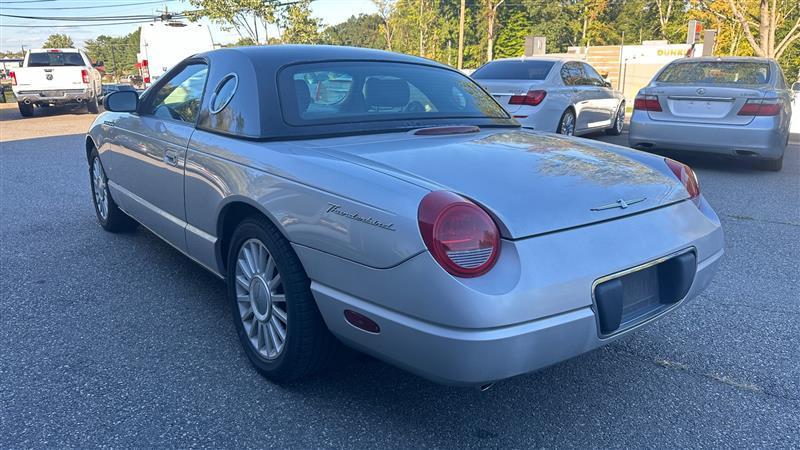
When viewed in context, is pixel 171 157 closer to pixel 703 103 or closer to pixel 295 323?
pixel 295 323

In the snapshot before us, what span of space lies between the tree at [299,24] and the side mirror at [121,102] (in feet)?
94.3

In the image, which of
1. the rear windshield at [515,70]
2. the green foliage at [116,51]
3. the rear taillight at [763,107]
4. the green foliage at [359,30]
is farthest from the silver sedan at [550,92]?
the green foliage at [116,51]

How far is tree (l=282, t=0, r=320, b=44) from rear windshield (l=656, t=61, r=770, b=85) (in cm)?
2569

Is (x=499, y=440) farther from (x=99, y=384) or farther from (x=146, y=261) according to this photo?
(x=146, y=261)

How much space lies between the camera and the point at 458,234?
193cm

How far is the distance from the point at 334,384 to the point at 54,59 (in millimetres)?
18259

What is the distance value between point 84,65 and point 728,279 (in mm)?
18274

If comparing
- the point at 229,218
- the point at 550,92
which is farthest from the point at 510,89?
the point at 229,218

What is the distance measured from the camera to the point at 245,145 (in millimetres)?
2746

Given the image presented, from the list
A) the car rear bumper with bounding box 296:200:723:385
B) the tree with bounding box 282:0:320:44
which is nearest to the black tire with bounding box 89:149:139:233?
the car rear bumper with bounding box 296:200:723:385

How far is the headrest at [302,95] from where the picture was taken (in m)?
2.86

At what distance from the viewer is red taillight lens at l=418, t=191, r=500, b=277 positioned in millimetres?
1905

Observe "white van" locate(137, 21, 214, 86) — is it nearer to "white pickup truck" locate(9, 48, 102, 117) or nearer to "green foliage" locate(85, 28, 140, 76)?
"white pickup truck" locate(9, 48, 102, 117)

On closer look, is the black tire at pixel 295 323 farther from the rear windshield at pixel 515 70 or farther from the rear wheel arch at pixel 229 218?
the rear windshield at pixel 515 70
